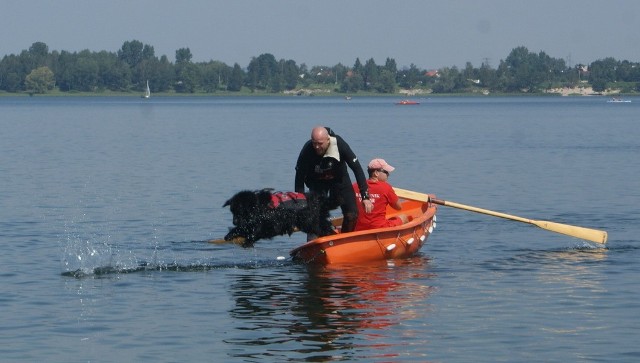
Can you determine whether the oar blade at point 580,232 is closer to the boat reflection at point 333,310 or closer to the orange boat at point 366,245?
the orange boat at point 366,245

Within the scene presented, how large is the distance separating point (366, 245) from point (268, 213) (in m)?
1.83

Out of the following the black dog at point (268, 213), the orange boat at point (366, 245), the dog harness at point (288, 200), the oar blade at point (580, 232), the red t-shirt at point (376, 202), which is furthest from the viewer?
the oar blade at point (580, 232)

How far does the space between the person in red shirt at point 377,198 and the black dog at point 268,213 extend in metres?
1.00

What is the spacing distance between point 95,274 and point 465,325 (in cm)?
635

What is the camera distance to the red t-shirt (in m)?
19.6

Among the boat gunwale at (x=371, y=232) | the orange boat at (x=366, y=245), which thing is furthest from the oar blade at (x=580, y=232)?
the orange boat at (x=366, y=245)

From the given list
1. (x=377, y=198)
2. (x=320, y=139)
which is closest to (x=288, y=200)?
(x=320, y=139)

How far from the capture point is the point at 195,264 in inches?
790

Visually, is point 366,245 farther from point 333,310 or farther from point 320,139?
point 333,310

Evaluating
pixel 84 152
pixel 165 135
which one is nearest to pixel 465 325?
pixel 84 152

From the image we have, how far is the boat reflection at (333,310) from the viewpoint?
14.1 metres

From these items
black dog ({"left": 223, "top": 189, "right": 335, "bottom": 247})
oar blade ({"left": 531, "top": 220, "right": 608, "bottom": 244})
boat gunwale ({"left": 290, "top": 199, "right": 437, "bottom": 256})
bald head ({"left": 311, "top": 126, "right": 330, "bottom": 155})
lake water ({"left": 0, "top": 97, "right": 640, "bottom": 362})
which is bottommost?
lake water ({"left": 0, "top": 97, "right": 640, "bottom": 362})

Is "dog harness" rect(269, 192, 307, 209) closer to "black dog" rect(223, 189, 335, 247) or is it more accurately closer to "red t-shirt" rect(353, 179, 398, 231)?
"black dog" rect(223, 189, 335, 247)

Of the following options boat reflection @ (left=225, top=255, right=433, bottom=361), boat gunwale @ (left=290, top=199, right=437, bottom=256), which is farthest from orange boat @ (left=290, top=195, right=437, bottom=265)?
boat reflection @ (left=225, top=255, right=433, bottom=361)
